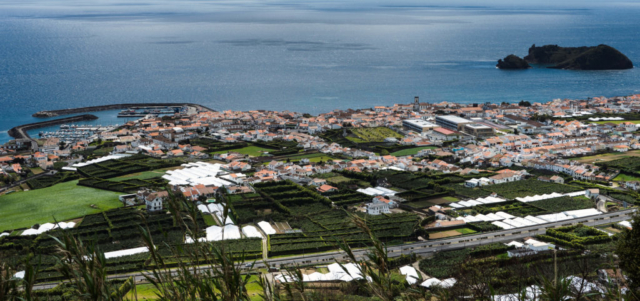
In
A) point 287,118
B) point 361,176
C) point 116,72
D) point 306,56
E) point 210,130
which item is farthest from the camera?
point 306,56

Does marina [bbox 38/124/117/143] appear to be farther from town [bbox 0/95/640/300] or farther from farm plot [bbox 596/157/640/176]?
farm plot [bbox 596/157/640/176]

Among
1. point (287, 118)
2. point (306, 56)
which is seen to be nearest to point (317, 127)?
point (287, 118)

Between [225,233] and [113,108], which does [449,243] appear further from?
[113,108]

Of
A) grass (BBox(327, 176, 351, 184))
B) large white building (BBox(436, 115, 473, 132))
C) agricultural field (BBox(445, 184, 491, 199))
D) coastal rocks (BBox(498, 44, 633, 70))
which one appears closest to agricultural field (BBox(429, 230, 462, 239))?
agricultural field (BBox(445, 184, 491, 199))

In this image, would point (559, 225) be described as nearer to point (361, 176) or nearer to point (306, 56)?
point (361, 176)

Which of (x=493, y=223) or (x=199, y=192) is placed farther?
(x=199, y=192)
